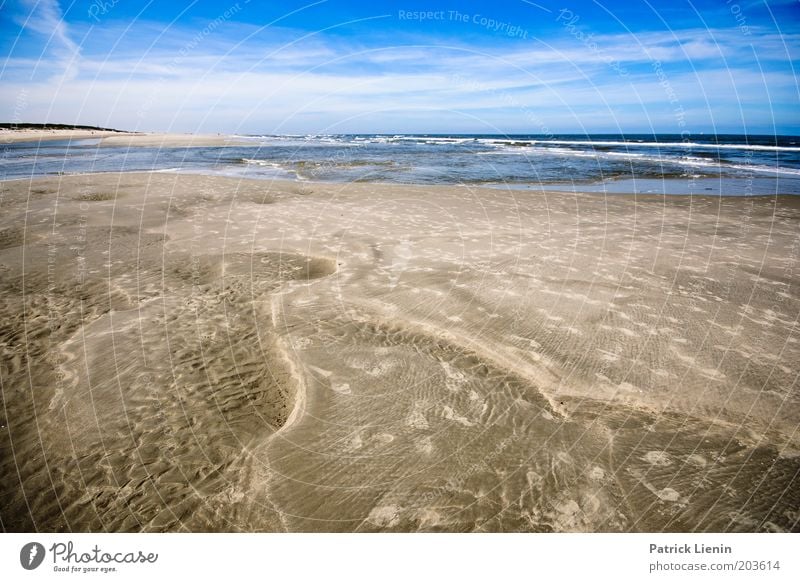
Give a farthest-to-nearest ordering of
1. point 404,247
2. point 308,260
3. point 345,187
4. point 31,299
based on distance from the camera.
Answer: point 345,187, point 404,247, point 308,260, point 31,299

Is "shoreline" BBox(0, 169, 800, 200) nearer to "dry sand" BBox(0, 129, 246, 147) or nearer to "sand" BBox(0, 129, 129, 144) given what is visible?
"dry sand" BBox(0, 129, 246, 147)

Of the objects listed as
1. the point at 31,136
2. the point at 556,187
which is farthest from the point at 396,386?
the point at 31,136

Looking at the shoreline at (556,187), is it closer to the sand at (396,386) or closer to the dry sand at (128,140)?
the sand at (396,386)

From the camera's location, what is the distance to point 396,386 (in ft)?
19.3

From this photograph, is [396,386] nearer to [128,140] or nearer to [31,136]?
[128,140]

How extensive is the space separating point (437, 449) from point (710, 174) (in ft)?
127

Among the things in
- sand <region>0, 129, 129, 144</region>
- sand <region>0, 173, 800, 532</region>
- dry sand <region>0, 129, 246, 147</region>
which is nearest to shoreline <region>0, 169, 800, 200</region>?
sand <region>0, 173, 800, 532</region>

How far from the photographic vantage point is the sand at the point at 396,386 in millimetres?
4160

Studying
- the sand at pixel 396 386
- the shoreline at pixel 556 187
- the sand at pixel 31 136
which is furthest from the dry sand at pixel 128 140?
the sand at pixel 396 386

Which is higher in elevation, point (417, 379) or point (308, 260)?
point (308, 260)
